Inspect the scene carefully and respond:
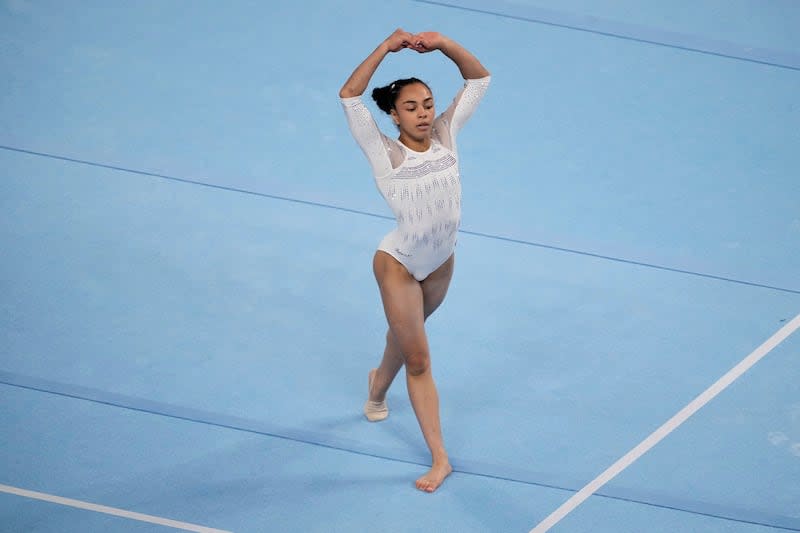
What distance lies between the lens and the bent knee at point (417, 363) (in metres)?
4.99

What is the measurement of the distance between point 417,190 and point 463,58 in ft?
2.07

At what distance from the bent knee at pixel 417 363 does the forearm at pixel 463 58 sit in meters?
1.23

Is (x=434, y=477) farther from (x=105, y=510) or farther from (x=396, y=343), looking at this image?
(x=105, y=510)

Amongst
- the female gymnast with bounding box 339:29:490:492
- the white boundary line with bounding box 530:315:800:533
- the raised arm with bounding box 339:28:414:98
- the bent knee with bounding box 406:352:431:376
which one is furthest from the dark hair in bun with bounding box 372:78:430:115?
the white boundary line with bounding box 530:315:800:533

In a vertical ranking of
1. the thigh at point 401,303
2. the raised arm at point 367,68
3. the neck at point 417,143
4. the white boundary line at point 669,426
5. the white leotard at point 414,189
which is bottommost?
the white boundary line at point 669,426

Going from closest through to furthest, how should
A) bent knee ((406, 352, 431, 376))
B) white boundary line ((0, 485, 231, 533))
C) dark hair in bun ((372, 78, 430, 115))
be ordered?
white boundary line ((0, 485, 231, 533)), dark hair in bun ((372, 78, 430, 115)), bent knee ((406, 352, 431, 376))

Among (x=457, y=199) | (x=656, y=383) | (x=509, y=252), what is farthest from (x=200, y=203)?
(x=656, y=383)

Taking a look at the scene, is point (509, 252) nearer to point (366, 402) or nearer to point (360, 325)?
point (360, 325)

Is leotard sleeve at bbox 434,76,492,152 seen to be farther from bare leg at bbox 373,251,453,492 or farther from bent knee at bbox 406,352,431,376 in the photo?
bent knee at bbox 406,352,431,376

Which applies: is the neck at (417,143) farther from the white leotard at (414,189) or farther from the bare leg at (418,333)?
the bare leg at (418,333)

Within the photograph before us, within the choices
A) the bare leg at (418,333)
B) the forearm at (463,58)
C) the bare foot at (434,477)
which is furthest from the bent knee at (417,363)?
the forearm at (463,58)

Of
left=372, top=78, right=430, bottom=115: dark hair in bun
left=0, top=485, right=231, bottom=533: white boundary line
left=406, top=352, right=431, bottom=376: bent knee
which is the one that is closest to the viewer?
left=0, top=485, right=231, bottom=533: white boundary line

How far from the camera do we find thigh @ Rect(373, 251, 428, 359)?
490cm

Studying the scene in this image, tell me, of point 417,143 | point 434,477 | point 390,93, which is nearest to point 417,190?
point 417,143
